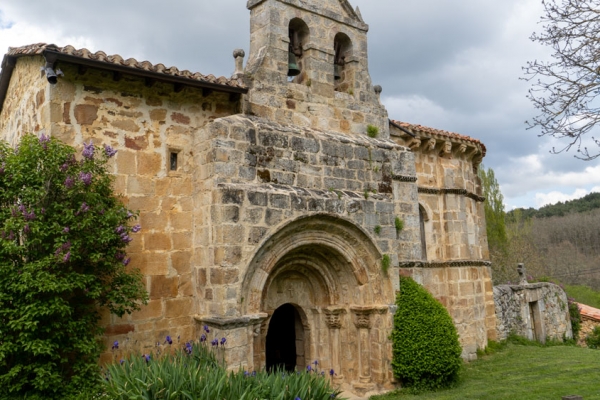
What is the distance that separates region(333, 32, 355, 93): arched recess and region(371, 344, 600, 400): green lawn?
5910mm

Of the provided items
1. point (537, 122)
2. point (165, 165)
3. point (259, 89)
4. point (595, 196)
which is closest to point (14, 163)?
point (165, 165)

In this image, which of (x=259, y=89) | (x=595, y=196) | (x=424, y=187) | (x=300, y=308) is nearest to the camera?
(x=259, y=89)

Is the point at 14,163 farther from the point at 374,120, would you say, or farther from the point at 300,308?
the point at 374,120

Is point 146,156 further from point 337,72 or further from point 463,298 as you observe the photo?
point 463,298

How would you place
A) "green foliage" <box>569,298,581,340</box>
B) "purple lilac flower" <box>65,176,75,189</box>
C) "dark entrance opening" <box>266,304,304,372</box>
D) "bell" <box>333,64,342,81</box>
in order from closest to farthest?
"purple lilac flower" <box>65,176,75,189</box> < "bell" <box>333,64,342,81</box> < "dark entrance opening" <box>266,304,304,372</box> < "green foliage" <box>569,298,581,340</box>

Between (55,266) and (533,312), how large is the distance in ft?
52.2

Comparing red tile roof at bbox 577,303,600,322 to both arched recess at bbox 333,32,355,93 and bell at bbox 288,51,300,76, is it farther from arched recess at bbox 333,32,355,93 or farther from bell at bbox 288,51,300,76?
bell at bbox 288,51,300,76

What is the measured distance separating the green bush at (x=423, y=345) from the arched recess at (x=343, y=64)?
4319mm

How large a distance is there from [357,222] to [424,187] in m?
4.17

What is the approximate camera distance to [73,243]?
6102 mm

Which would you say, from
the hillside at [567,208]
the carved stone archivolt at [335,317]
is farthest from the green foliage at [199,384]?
the hillside at [567,208]

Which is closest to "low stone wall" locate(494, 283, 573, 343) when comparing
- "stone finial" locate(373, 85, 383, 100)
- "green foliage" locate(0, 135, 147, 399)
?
"stone finial" locate(373, 85, 383, 100)

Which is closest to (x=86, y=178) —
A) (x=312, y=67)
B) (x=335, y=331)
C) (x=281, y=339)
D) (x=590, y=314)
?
(x=312, y=67)

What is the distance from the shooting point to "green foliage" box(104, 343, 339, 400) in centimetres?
505
